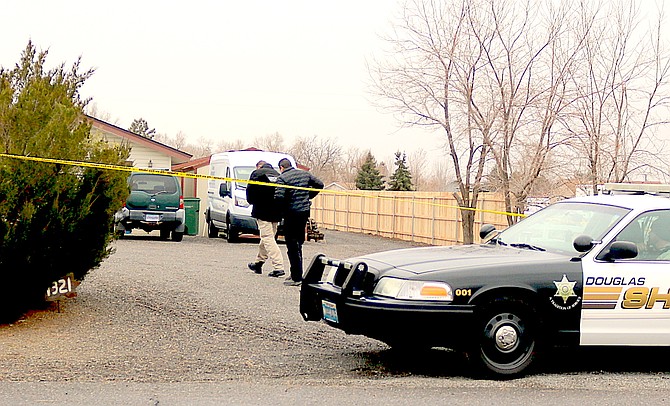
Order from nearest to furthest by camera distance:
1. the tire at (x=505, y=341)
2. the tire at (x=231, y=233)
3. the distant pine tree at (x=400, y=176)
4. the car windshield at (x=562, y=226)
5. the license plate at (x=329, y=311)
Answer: the tire at (x=505, y=341) → the license plate at (x=329, y=311) → the car windshield at (x=562, y=226) → the tire at (x=231, y=233) → the distant pine tree at (x=400, y=176)

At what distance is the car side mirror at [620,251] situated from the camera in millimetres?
7518

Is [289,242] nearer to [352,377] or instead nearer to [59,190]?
[59,190]

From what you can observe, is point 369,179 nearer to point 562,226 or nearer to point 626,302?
point 562,226

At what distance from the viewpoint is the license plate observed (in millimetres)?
7559

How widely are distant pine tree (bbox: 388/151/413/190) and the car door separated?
50.1 metres

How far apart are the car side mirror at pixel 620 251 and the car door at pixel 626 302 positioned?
2.2 inches

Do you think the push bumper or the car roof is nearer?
the push bumper

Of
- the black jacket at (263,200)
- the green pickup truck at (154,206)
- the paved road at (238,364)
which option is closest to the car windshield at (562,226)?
the paved road at (238,364)

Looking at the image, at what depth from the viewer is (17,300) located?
938cm

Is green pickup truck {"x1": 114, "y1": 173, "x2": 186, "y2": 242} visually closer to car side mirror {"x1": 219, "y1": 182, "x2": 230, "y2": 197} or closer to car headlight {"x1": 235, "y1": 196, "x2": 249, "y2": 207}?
car side mirror {"x1": 219, "y1": 182, "x2": 230, "y2": 197}

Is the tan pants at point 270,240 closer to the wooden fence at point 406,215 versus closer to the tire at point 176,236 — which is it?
the tire at point 176,236

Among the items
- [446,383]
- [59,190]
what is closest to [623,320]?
[446,383]

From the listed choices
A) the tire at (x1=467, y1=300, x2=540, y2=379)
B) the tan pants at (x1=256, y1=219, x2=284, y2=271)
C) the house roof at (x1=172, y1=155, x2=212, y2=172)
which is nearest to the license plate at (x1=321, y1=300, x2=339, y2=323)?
the tire at (x1=467, y1=300, x2=540, y2=379)

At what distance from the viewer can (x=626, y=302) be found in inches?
299
